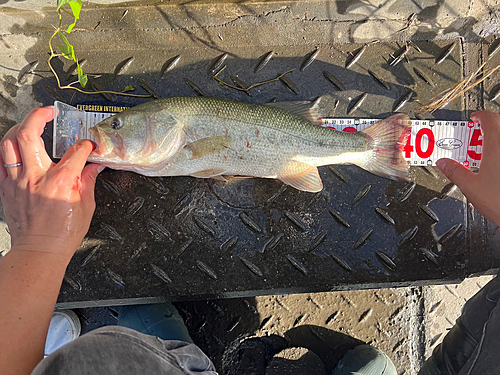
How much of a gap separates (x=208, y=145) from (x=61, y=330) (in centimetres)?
278

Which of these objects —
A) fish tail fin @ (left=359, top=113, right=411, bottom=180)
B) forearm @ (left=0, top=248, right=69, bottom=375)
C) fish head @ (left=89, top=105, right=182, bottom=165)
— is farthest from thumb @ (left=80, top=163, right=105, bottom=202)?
fish tail fin @ (left=359, top=113, right=411, bottom=180)

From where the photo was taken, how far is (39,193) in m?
2.80

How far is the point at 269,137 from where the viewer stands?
321 centimetres

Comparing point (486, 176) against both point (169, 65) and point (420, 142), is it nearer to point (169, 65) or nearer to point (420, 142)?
point (420, 142)

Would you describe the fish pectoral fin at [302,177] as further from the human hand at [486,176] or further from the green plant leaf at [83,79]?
the green plant leaf at [83,79]

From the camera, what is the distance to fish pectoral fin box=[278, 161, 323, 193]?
333 cm

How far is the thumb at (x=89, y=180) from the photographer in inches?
121

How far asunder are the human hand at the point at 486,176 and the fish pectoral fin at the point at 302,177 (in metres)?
1.22

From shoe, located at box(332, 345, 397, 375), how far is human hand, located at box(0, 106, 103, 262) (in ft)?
10.6

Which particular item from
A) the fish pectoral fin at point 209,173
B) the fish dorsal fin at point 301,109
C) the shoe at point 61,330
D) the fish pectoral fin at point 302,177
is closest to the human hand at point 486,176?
the fish pectoral fin at point 302,177

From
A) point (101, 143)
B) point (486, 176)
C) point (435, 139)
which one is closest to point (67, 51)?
point (101, 143)

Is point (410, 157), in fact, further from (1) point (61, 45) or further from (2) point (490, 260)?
(1) point (61, 45)

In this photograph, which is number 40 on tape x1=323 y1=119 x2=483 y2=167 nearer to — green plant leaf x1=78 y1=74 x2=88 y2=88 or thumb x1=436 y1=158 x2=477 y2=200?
thumb x1=436 y1=158 x2=477 y2=200

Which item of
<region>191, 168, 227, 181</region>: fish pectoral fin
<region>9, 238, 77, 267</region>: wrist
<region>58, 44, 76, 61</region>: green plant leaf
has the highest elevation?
<region>58, 44, 76, 61</region>: green plant leaf
